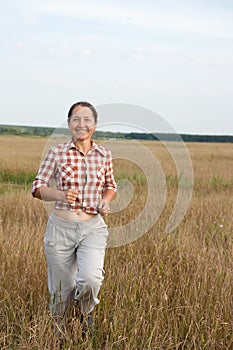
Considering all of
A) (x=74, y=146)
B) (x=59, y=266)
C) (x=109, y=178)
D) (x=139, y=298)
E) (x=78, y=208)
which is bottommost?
(x=139, y=298)

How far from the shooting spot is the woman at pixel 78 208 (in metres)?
2.75

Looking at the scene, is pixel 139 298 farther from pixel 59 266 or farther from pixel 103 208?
pixel 103 208

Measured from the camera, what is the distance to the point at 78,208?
9.20ft

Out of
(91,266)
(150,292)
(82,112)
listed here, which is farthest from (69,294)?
(82,112)

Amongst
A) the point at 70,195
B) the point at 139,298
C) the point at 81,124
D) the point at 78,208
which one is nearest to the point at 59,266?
the point at 78,208

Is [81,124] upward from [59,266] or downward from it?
upward

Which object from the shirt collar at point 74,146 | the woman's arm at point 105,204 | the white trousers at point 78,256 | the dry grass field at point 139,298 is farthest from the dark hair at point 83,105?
the dry grass field at point 139,298

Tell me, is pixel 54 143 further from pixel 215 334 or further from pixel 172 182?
pixel 172 182

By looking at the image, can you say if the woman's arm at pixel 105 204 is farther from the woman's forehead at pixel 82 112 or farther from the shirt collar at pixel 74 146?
the woman's forehead at pixel 82 112

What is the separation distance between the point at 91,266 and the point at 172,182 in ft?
27.6

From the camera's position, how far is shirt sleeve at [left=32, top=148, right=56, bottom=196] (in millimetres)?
2820

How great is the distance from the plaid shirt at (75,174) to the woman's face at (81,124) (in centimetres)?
6

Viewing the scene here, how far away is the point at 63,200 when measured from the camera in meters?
2.69

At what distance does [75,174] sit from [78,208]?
6.9 inches
